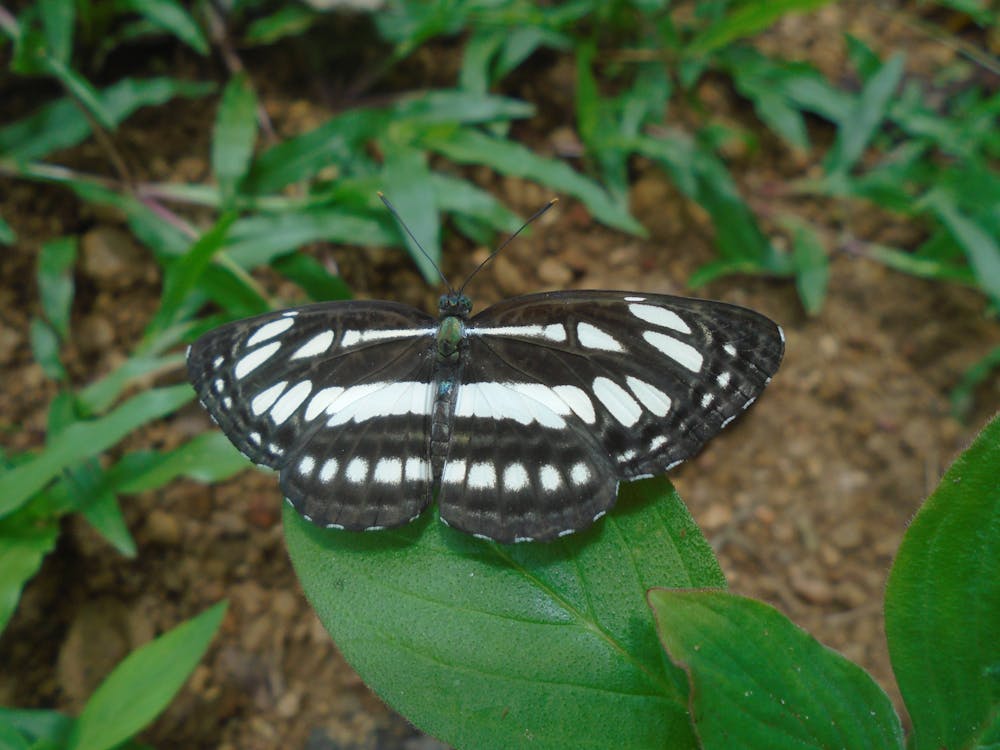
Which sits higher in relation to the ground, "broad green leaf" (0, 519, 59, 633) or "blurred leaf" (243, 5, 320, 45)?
"blurred leaf" (243, 5, 320, 45)

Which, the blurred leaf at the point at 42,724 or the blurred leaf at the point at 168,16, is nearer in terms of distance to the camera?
the blurred leaf at the point at 42,724

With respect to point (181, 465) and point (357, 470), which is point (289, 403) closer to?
point (357, 470)

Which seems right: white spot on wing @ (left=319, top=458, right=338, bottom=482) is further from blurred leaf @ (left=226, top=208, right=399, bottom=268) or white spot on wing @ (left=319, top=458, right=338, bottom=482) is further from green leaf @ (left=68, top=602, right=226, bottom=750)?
blurred leaf @ (left=226, top=208, right=399, bottom=268)

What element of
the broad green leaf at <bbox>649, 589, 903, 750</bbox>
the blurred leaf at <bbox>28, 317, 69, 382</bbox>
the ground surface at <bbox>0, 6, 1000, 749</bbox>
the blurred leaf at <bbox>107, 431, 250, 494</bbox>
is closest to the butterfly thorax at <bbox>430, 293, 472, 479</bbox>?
the broad green leaf at <bbox>649, 589, 903, 750</bbox>

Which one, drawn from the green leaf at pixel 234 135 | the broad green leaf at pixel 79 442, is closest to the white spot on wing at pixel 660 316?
the broad green leaf at pixel 79 442

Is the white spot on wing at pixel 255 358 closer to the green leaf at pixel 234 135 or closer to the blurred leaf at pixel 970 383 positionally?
the green leaf at pixel 234 135

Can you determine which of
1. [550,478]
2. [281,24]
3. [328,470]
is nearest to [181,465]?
[328,470]
